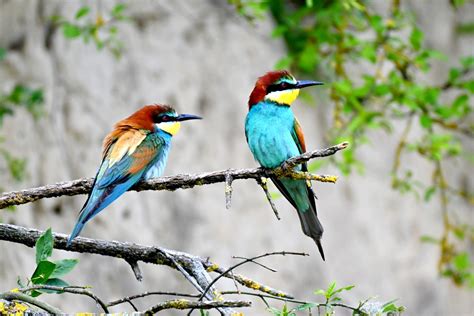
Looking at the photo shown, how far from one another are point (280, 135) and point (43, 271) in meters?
1.12

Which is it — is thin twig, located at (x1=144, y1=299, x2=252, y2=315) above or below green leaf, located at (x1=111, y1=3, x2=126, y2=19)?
below

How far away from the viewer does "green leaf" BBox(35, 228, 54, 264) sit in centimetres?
160

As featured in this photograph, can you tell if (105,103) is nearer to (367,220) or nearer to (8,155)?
(8,155)

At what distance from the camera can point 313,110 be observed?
4.50m

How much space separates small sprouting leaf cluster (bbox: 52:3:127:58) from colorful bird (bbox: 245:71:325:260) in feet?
3.36

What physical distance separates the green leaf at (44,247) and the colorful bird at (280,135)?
962 mm

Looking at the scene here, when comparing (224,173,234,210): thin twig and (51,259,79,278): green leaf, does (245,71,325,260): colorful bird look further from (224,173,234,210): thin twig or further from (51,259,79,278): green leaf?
(51,259,79,278): green leaf

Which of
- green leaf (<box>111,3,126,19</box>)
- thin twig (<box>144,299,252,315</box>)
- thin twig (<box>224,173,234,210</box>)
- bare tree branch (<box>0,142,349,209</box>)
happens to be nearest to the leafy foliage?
green leaf (<box>111,3,126,19</box>)

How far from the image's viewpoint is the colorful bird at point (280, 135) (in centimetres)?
250

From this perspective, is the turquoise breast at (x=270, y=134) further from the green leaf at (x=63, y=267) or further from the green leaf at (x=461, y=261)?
the green leaf at (x=461, y=261)

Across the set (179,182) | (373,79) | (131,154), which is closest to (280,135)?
(131,154)

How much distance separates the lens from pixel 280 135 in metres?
2.57

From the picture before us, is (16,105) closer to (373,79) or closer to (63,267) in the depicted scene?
(373,79)

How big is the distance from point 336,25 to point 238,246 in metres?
1.15
